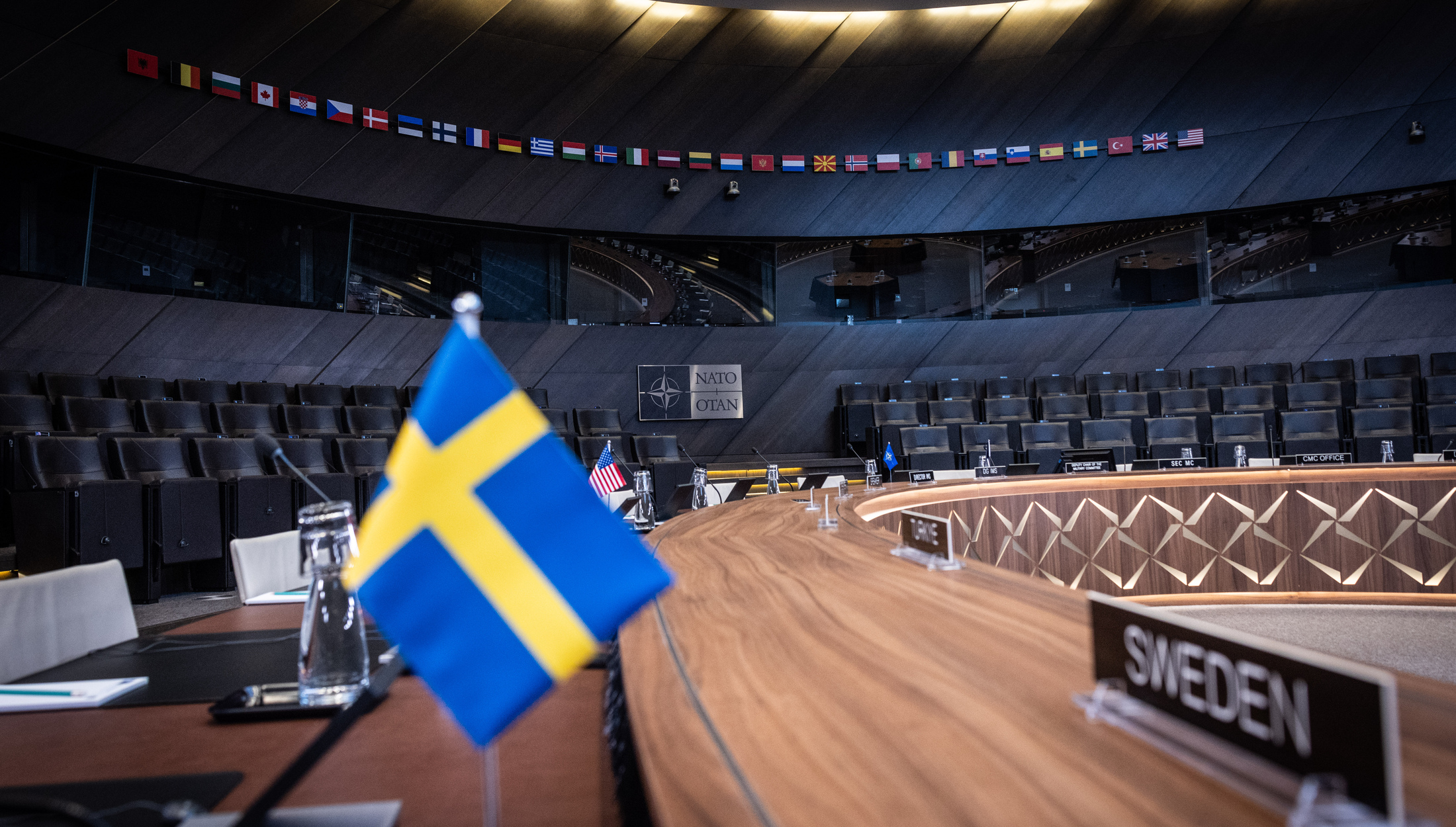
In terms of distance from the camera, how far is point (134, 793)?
68cm

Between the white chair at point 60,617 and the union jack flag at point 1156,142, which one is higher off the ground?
the union jack flag at point 1156,142

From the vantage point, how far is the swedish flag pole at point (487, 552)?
54 cm

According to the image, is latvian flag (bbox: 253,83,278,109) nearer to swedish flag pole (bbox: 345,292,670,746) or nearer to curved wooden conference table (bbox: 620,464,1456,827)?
curved wooden conference table (bbox: 620,464,1456,827)

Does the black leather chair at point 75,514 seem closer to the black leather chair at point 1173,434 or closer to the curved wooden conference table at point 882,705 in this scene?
the curved wooden conference table at point 882,705

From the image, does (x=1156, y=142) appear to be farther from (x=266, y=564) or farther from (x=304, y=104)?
(x=266, y=564)

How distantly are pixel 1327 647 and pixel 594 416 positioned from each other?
590cm

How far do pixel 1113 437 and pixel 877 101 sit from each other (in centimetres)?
493

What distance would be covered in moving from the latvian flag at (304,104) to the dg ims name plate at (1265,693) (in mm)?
8196

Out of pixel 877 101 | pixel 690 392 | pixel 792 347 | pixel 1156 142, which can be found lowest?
pixel 690 392

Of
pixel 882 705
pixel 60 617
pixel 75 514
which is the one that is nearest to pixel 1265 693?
pixel 882 705

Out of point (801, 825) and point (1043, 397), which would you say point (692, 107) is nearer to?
point (1043, 397)

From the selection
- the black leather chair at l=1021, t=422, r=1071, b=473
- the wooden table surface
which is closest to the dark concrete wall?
the black leather chair at l=1021, t=422, r=1071, b=473

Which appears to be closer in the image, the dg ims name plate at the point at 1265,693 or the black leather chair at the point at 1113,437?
the dg ims name plate at the point at 1265,693

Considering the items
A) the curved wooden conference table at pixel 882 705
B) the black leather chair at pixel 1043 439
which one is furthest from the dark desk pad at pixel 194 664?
the black leather chair at pixel 1043 439
